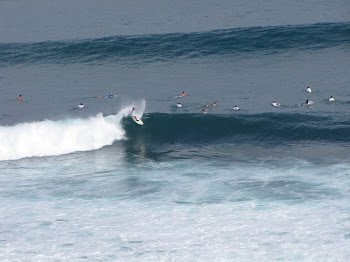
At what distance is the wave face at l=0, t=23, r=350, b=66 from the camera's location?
51.3 metres

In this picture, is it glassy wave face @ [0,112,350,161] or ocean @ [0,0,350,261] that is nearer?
ocean @ [0,0,350,261]

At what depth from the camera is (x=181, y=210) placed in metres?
24.8

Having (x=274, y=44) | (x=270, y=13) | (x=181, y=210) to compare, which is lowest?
(x=181, y=210)

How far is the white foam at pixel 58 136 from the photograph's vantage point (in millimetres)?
34625

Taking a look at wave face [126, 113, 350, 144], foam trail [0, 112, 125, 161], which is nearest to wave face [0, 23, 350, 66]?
wave face [126, 113, 350, 144]

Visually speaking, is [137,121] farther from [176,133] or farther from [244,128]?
[244,128]

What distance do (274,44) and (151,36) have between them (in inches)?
495

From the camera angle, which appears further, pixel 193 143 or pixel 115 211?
pixel 193 143

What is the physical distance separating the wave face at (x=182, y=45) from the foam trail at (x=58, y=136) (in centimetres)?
1483

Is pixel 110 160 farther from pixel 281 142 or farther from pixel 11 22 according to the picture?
pixel 11 22

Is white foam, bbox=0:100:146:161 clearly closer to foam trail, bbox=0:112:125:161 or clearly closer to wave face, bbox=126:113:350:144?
foam trail, bbox=0:112:125:161

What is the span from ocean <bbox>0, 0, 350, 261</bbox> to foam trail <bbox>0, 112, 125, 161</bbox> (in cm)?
12

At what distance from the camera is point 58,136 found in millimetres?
36188

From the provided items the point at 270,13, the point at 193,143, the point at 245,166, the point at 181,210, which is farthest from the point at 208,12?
the point at 181,210
